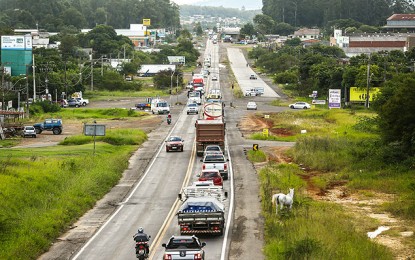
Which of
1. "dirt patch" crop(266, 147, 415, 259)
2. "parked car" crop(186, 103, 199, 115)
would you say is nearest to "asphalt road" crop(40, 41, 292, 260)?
"dirt patch" crop(266, 147, 415, 259)

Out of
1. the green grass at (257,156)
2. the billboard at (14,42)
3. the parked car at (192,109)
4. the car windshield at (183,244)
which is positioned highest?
the billboard at (14,42)

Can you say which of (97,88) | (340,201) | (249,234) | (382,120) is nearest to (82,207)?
(249,234)

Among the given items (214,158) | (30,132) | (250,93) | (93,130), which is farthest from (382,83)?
(214,158)

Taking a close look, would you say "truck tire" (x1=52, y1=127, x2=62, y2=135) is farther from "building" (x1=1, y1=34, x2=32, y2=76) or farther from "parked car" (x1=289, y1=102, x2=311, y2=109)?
"building" (x1=1, y1=34, x2=32, y2=76)

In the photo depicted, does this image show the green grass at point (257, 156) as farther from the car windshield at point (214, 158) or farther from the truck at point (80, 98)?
the truck at point (80, 98)

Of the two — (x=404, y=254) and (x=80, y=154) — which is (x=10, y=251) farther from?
(x=80, y=154)

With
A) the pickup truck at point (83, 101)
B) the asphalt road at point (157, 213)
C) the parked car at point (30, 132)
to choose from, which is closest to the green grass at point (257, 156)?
the asphalt road at point (157, 213)

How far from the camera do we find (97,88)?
16300 centimetres

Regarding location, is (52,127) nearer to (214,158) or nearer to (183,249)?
(214,158)

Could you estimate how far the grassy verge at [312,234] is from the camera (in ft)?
104

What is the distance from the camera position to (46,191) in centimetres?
4591

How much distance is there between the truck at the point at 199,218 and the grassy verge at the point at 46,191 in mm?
5610

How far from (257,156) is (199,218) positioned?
3181cm

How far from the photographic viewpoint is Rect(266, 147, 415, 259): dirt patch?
121 ft
